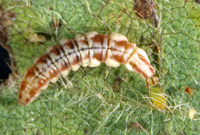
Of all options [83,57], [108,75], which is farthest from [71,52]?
[108,75]

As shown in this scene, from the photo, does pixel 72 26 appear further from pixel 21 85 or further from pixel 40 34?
pixel 21 85

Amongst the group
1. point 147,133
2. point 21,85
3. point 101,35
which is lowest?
point 147,133

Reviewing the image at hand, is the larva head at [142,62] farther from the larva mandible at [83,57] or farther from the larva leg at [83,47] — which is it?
the larva leg at [83,47]

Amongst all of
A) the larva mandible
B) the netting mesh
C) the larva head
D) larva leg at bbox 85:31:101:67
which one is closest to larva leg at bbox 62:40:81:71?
the larva mandible

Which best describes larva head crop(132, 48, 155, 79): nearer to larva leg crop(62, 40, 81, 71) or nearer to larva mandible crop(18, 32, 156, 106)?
larva mandible crop(18, 32, 156, 106)

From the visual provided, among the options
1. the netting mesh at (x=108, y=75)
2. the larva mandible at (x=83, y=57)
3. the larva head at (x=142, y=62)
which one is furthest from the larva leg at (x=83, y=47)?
the larva head at (x=142, y=62)

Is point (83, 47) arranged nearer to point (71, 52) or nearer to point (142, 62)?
point (71, 52)

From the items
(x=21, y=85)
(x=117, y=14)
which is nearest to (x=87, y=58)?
(x=117, y=14)
